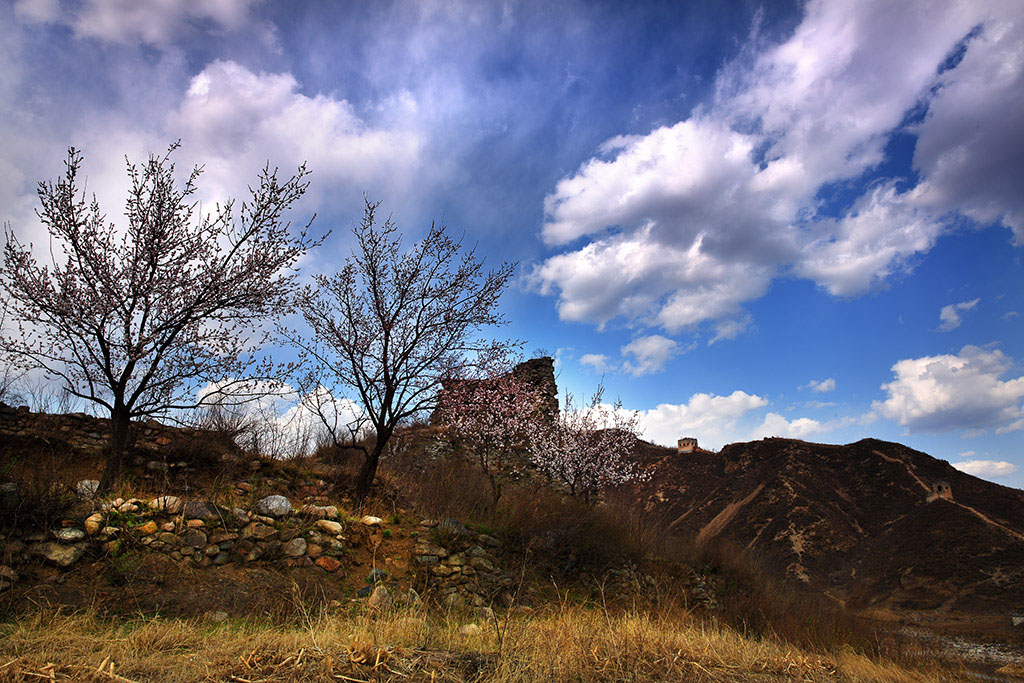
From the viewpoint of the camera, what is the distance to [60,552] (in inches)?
241

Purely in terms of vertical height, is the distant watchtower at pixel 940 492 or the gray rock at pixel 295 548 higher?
the distant watchtower at pixel 940 492

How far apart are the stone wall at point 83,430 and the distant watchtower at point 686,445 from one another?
24188 millimetres

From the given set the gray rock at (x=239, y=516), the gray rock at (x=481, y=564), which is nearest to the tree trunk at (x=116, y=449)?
the gray rock at (x=239, y=516)

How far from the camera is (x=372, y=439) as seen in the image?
15.2 metres

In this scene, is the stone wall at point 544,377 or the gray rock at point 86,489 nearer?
the gray rock at point 86,489

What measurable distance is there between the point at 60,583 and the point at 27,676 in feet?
11.6

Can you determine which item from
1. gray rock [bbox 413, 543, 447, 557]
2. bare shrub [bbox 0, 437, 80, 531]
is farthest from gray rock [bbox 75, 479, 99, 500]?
gray rock [bbox 413, 543, 447, 557]

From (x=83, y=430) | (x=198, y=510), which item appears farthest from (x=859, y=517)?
(x=83, y=430)

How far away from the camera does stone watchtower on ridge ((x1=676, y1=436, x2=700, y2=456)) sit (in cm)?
2791

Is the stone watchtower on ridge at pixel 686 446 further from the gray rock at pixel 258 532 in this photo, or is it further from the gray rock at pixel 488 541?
the gray rock at pixel 258 532

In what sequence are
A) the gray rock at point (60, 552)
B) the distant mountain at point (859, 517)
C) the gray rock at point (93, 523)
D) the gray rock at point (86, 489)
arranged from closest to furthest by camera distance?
the gray rock at point (60, 552) < the gray rock at point (93, 523) < the gray rock at point (86, 489) < the distant mountain at point (859, 517)

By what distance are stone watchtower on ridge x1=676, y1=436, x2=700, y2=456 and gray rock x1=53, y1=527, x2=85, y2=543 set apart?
1047 inches

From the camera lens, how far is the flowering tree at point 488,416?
46.1 ft

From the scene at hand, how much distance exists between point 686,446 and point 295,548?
2486cm
